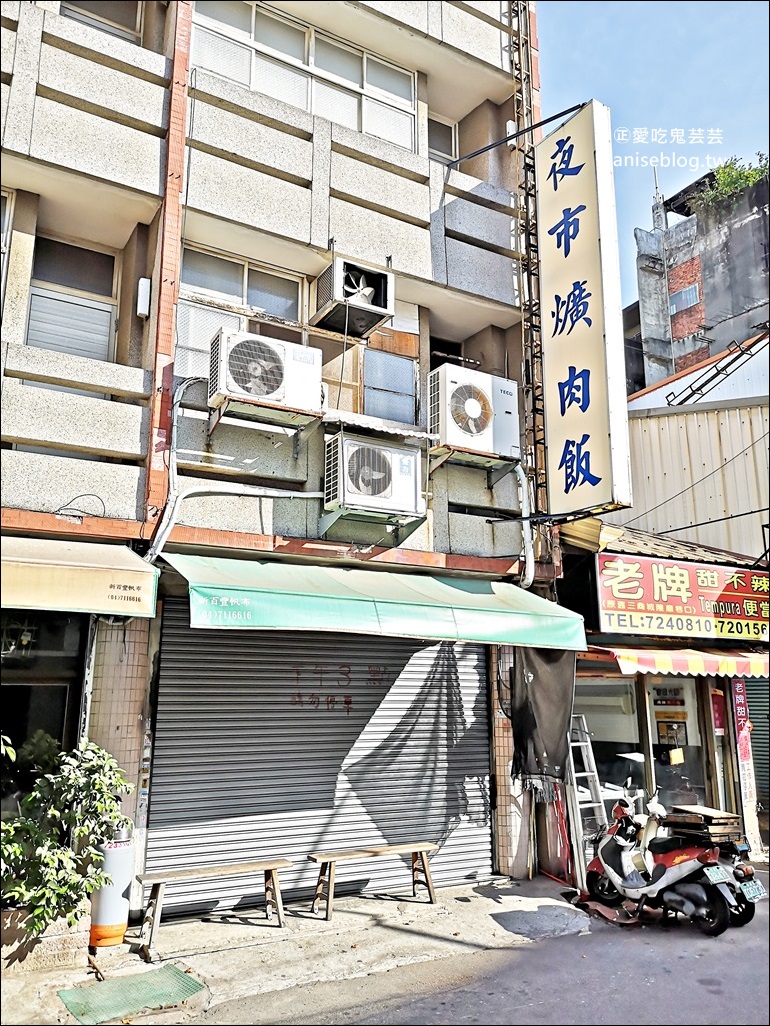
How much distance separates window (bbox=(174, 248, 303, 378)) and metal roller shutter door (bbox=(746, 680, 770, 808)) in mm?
10714

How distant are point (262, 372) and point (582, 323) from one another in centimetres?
385

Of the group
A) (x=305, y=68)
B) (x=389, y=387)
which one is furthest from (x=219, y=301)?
(x=305, y=68)

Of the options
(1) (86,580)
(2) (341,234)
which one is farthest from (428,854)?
(2) (341,234)

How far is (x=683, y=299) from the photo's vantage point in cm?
2089

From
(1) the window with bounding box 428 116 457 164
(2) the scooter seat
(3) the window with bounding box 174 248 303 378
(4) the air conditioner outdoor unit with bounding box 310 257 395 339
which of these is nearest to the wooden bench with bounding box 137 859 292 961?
(2) the scooter seat

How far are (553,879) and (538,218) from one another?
8336 mm

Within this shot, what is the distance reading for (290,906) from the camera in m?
8.13

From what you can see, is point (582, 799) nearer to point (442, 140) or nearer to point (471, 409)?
point (471, 409)

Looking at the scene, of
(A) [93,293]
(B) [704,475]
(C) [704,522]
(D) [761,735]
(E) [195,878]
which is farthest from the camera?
(B) [704,475]

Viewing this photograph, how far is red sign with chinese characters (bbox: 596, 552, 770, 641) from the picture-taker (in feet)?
32.7

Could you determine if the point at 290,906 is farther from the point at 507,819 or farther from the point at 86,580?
the point at 86,580

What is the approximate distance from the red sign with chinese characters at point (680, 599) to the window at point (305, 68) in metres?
6.59

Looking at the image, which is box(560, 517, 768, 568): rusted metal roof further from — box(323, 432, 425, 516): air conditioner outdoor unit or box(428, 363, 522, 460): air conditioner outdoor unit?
box(323, 432, 425, 516): air conditioner outdoor unit

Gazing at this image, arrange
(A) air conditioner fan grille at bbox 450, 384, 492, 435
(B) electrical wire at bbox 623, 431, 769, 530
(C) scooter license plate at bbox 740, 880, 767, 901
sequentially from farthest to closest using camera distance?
1. (B) electrical wire at bbox 623, 431, 769, 530
2. (A) air conditioner fan grille at bbox 450, 384, 492, 435
3. (C) scooter license plate at bbox 740, 880, 767, 901
